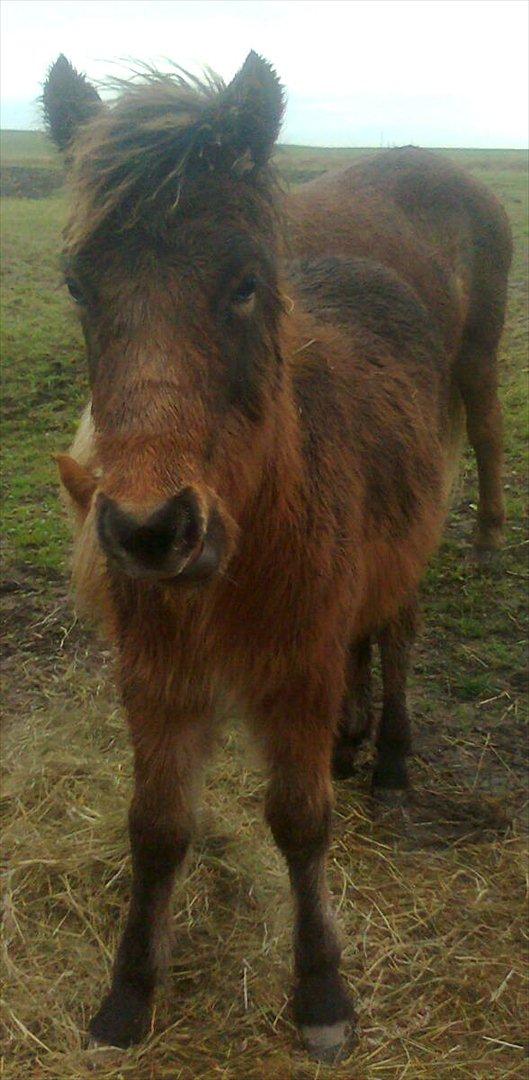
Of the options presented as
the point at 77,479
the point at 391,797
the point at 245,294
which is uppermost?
the point at 245,294

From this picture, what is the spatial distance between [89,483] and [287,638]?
0.70m

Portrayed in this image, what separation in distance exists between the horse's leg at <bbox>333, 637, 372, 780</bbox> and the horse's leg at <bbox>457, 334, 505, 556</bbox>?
1.68 meters

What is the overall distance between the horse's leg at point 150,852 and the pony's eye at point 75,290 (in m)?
1.07

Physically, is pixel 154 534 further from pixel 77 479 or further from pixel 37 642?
pixel 37 642

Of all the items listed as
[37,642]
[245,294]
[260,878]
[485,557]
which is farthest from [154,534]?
[485,557]

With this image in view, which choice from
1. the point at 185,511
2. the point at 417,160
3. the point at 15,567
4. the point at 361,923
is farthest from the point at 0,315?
the point at 185,511

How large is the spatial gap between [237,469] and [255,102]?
0.76m

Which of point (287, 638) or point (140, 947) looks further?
point (140, 947)

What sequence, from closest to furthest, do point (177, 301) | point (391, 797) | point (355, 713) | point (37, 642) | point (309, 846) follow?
point (177, 301) < point (309, 846) < point (391, 797) < point (355, 713) < point (37, 642)

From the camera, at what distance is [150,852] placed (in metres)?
2.74

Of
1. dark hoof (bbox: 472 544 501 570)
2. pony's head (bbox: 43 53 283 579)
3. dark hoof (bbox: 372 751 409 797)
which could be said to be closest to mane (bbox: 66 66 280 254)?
pony's head (bbox: 43 53 283 579)

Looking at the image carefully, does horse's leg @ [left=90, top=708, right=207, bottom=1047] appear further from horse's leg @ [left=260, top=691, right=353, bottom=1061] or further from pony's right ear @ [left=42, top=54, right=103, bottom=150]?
pony's right ear @ [left=42, top=54, right=103, bottom=150]

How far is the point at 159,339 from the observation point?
1859 mm

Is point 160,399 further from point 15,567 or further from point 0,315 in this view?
point 0,315
